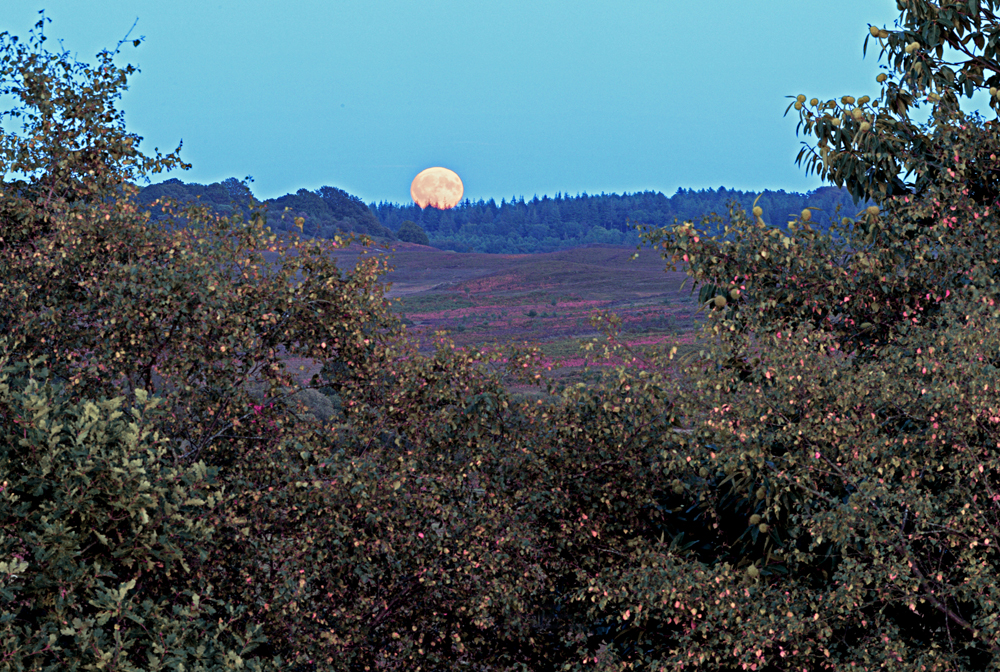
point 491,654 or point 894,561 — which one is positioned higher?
point 894,561

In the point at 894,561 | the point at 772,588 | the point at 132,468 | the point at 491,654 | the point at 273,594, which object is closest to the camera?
the point at 132,468

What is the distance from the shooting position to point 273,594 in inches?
307

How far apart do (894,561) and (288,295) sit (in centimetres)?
674

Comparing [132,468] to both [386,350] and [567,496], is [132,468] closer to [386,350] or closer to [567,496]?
[386,350]

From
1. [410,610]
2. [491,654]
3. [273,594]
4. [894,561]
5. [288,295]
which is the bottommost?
[491,654]

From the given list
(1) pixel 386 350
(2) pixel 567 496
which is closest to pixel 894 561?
(2) pixel 567 496

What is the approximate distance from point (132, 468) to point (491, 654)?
18.2 feet

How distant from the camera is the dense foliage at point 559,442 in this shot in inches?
274

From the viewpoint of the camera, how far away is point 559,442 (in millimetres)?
9898

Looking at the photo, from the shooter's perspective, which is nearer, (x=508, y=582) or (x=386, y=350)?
(x=508, y=582)

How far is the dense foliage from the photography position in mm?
6953

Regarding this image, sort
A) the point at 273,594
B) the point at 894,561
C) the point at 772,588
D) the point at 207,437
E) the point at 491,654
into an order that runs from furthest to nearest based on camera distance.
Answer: the point at 491,654, the point at 207,437, the point at 772,588, the point at 273,594, the point at 894,561

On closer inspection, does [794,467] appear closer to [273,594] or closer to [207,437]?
[273,594]

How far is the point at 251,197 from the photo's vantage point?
34.0 feet
